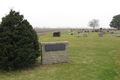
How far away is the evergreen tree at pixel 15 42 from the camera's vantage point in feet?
15.5

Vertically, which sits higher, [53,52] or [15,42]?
[15,42]

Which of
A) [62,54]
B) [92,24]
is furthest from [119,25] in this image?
[62,54]

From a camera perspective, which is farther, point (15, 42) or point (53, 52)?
point (53, 52)

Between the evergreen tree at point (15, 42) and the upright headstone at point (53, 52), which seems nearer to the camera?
the evergreen tree at point (15, 42)

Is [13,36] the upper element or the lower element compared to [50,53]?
upper

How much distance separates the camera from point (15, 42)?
16.3 ft

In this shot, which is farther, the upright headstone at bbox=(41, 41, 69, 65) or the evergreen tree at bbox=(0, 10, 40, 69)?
the upright headstone at bbox=(41, 41, 69, 65)

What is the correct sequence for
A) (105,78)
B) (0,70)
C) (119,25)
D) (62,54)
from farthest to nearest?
1. (119,25)
2. (62,54)
3. (0,70)
4. (105,78)

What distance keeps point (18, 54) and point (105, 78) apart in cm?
411

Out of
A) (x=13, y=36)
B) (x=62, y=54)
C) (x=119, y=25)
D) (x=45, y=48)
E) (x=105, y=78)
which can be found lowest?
(x=105, y=78)

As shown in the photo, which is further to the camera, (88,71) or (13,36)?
(88,71)

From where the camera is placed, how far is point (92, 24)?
98562 millimetres

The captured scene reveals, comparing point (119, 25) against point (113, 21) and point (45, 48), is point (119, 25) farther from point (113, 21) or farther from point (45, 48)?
point (45, 48)

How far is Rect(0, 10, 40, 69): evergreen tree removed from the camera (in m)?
4.72
